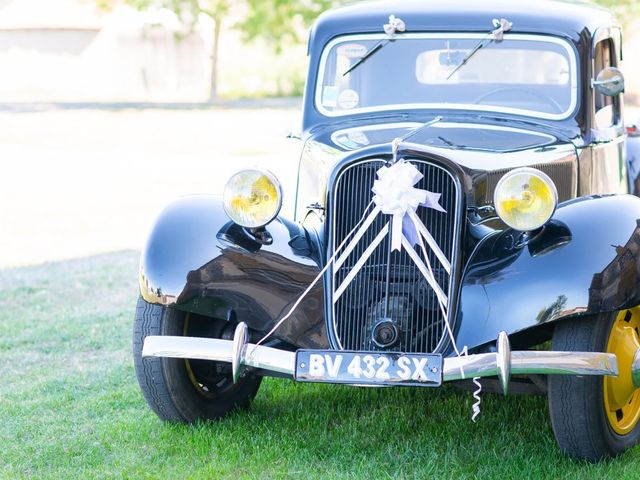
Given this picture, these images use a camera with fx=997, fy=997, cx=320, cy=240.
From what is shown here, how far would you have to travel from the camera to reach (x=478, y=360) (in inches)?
142

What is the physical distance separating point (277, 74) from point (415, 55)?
Result: 2784cm

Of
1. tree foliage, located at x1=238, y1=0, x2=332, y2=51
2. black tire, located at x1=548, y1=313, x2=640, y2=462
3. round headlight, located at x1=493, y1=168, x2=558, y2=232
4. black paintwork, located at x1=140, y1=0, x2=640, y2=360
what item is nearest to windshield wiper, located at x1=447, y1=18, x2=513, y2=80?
black paintwork, located at x1=140, y1=0, x2=640, y2=360

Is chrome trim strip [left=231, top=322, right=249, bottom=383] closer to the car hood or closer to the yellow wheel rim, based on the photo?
the car hood

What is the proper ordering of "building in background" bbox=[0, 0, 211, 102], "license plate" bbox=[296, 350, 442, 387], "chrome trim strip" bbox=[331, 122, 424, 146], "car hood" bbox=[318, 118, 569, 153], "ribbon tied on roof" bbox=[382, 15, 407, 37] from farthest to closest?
"building in background" bbox=[0, 0, 211, 102], "ribbon tied on roof" bbox=[382, 15, 407, 37], "chrome trim strip" bbox=[331, 122, 424, 146], "car hood" bbox=[318, 118, 569, 153], "license plate" bbox=[296, 350, 442, 387]

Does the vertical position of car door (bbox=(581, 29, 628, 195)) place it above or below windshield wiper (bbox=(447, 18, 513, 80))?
below

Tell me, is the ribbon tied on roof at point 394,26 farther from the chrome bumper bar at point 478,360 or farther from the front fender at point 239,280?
the chrome bumper bar at point 478,360

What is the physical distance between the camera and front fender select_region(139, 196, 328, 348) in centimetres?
406

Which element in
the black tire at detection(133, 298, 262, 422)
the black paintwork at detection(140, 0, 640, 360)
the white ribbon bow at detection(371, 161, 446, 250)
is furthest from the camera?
the black tire at detection(133, 298, 262, 422)

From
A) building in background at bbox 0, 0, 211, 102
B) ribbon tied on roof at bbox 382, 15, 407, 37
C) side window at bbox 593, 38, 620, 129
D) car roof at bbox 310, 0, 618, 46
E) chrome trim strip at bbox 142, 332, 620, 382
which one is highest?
car roof at bbox 310, 0, 618, 46

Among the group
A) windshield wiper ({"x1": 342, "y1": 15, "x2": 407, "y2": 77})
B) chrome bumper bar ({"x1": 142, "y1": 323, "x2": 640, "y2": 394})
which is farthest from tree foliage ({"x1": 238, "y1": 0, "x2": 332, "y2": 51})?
chrome bumper bar ({"x1": 142, "y1": 323, "x2": 640, "y2": 394})

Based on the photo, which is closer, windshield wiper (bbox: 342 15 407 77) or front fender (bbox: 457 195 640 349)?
front fender (bbox: 457 195 640 349)

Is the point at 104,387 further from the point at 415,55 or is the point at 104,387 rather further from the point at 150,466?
the point at 415,55

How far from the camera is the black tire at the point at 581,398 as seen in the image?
12.5ft

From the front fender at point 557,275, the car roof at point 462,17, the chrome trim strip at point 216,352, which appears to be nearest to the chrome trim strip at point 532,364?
the front fender at point 557,275
